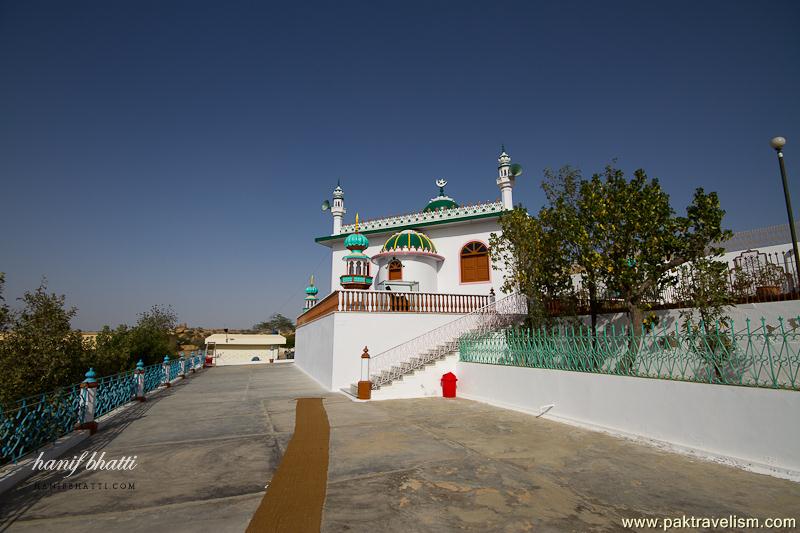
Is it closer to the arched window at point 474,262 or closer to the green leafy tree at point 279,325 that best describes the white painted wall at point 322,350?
the arched window at point 474,262

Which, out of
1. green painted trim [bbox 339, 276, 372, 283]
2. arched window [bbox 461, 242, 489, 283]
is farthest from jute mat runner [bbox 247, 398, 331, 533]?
arched window [bbox 461, 242, 489, 283]

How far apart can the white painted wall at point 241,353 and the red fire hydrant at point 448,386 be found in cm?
2883

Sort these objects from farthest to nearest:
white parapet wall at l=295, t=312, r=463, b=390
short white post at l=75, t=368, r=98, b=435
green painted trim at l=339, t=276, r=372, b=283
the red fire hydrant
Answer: green painted trim at l=339, t=276, r=372, b=283 → white parapet wall at l=295, t=312, r=463, b=390 → the red fire hydrant → short white post at l=75, t=368, r=98, b=435

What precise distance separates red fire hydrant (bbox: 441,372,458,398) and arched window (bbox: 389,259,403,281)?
7.14 meters

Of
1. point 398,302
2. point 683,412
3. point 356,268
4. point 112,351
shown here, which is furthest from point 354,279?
point 683,412

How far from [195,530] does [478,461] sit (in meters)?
3.77

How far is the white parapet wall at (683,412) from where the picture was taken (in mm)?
5293

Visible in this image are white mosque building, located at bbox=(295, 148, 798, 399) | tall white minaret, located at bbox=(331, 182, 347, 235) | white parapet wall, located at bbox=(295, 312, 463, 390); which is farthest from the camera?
tall white minaret, located at bbox=(331, 182, 347, 235)

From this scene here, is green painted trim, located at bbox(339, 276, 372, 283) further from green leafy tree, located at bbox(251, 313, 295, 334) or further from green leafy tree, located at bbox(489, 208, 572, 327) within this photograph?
green leafy tree, located at bbox(251, 313, 295, 334)

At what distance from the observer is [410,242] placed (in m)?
19.0

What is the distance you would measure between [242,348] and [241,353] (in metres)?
0.49

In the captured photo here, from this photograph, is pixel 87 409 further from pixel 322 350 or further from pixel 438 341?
pixel 438 341

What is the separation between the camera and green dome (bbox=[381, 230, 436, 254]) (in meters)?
18.9

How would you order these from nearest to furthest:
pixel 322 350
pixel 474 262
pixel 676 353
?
pixel 676 353, pixel 322 350, pixel 474 262
